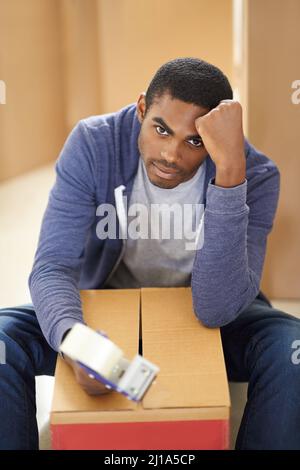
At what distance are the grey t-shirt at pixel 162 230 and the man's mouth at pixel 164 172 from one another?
0.34 ft

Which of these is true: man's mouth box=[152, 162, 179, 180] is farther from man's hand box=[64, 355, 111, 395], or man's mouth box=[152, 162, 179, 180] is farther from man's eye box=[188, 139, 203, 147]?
man's hand box=[64, 355, 111, 395]

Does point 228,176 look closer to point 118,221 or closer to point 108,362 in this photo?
point 118,221

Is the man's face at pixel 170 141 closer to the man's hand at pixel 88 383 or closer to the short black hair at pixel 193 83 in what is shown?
the short black hair at pixel 193 83

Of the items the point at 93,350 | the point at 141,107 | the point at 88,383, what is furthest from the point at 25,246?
the point at 93,350

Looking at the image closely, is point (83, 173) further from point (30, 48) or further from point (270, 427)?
point (30, 48)

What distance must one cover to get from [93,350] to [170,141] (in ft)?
1.38

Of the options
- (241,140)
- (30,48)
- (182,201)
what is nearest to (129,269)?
(182,201)

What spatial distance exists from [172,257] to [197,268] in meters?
0.22

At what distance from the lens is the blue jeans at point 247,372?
1.02m
